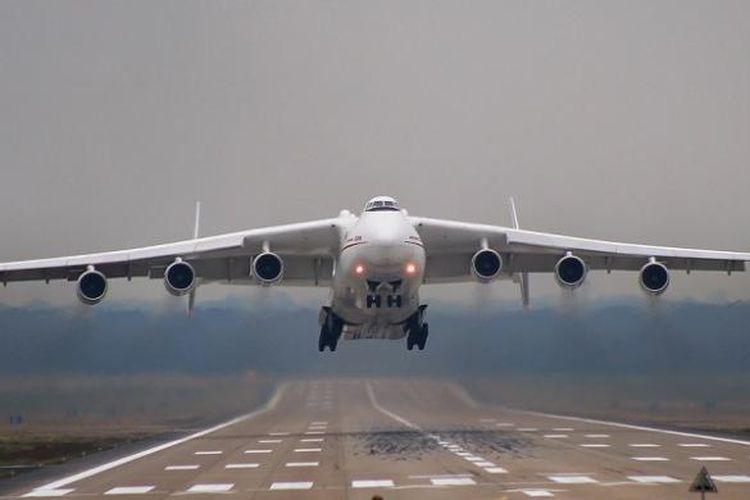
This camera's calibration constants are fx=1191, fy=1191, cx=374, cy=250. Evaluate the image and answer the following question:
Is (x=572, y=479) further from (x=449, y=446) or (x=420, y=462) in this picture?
(x=449, y=446)

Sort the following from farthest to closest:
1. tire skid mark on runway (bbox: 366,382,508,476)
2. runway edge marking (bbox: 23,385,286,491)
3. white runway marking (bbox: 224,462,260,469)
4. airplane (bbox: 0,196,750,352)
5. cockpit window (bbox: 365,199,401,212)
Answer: cockpit window (bbox: 365,199,401,212) → airplane (bbox: 0,196,750,352) → white runway marking (bbox: 224,462,260,469) → tire skid mark on runway (bbox: 366,382,508,476) → runway edge marking (bbox: 23,385,286,491)

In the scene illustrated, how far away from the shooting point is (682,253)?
115ft

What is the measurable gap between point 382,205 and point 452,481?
12104 millimetres

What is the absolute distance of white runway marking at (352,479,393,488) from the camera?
20.4 m

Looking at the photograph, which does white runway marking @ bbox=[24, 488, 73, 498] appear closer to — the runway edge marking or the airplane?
the runway edge marking

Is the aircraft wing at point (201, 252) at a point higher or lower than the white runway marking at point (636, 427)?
higher

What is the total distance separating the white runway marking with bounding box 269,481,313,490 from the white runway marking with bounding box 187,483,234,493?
0.80 metres

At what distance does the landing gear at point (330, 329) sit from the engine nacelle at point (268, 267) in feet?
13.4

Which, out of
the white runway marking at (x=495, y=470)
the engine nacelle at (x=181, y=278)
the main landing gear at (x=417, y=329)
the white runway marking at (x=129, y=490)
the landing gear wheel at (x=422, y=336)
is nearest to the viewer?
the white runway marking at (x=129, y=490)

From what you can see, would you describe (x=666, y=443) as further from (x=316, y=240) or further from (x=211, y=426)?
(x=211, y=426)

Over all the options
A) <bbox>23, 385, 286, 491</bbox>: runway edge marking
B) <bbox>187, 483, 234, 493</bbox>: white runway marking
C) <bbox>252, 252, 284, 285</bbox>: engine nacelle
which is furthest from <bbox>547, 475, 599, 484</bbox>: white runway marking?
<bbox>252, 252, 284, 285</bbox>: engine nacelle

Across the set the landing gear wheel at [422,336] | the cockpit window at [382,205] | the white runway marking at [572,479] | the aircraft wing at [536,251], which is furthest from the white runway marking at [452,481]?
the landing gear wheel at [422,336]

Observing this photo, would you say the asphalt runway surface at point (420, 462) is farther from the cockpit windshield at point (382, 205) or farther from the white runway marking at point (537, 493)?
the cockpit windshield at point (382, 205)

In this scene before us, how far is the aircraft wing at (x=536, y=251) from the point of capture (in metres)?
34.5
